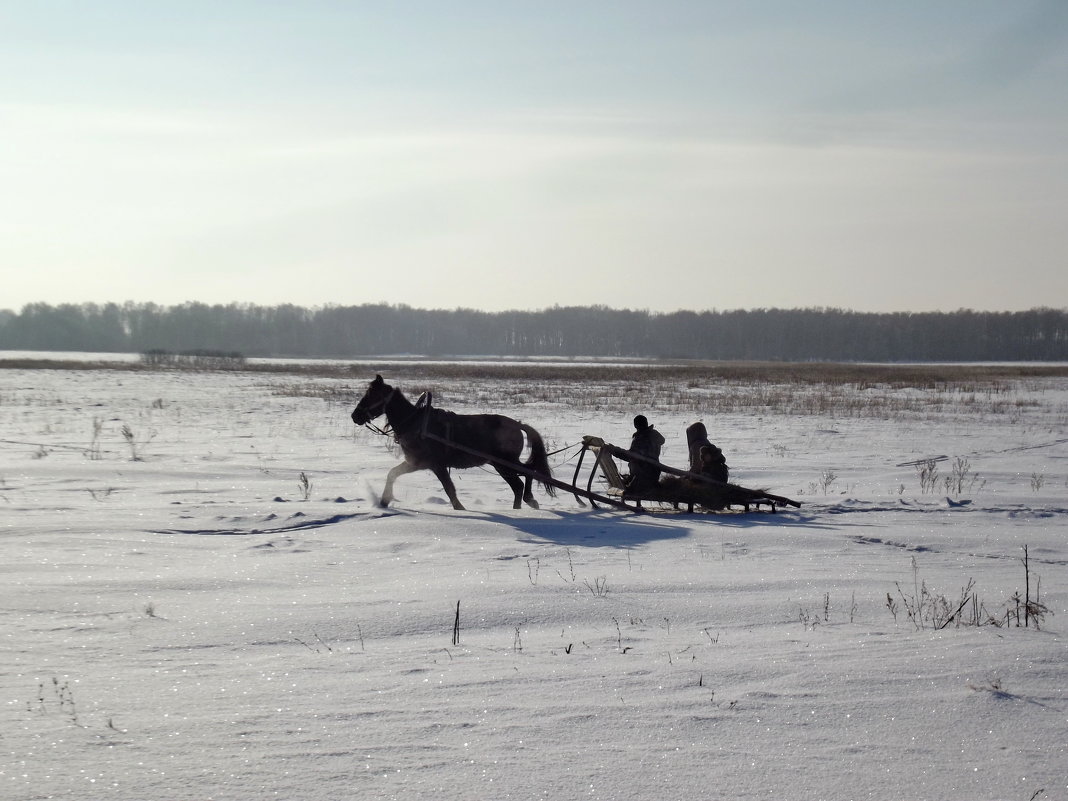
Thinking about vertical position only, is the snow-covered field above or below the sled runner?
below

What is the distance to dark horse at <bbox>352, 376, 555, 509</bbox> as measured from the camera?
10.5 meters

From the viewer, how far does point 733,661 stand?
15.3 ft

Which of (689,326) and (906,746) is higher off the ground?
(689,326)

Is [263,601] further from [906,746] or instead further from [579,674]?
[906,746]

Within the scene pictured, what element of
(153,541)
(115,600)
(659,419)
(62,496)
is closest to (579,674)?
(115,600)

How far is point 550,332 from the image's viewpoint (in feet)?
581

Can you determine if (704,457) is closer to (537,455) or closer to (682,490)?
(682,490)

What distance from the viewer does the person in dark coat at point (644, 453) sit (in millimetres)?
10477

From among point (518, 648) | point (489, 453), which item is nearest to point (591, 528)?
point (489, 453)

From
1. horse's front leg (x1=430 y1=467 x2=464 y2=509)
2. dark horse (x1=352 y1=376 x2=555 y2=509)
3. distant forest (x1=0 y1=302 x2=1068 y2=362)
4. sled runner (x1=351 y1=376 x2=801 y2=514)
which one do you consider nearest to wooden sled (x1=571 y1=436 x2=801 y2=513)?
sled runner (x1=351 y1=376 x2=801 y2=514)

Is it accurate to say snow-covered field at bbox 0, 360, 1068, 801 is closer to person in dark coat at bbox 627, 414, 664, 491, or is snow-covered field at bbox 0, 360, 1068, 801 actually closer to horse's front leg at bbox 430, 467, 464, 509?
horse's front leg at bbox 430, 467, 464, 509

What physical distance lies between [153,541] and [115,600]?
2.06 meters

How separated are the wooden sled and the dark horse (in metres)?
0.73

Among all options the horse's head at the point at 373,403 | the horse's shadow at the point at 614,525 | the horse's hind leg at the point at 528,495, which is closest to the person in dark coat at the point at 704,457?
Result: the horse's shadow at the point at 614,525
